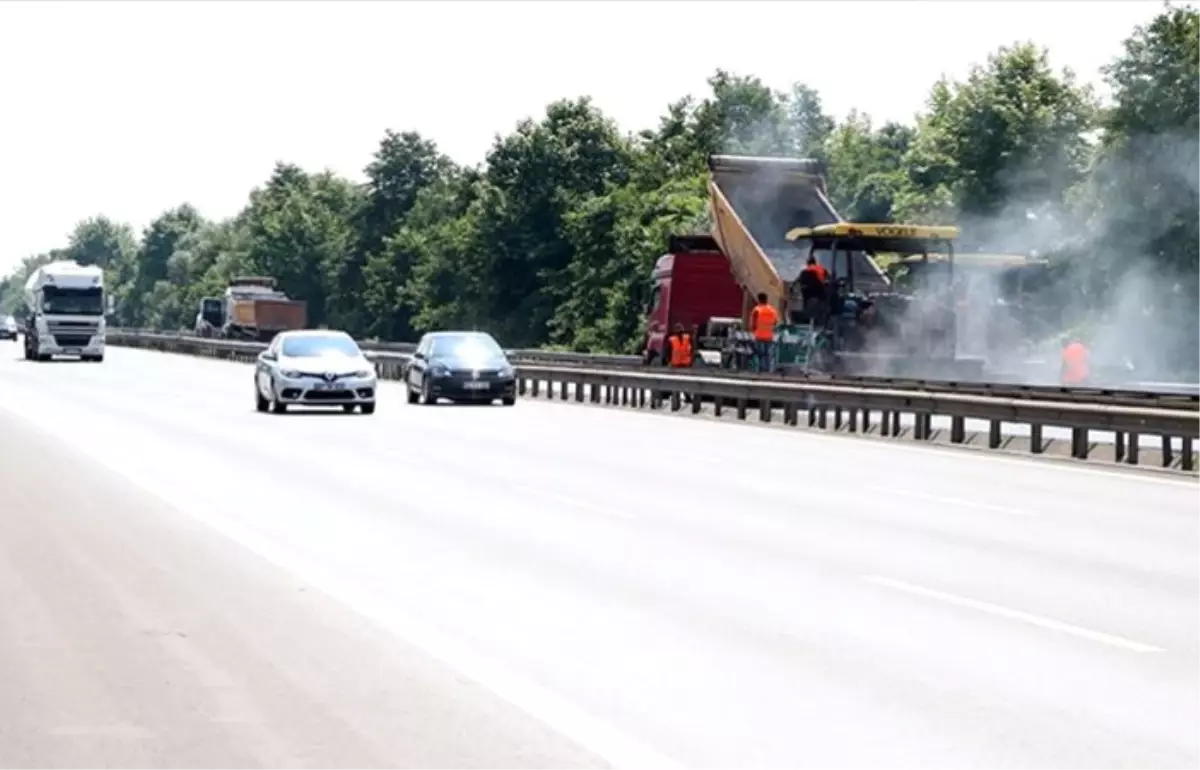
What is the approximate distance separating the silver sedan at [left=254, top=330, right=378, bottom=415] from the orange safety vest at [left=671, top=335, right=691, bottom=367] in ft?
31.4

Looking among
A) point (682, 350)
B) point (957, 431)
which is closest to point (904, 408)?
point (957, 431)

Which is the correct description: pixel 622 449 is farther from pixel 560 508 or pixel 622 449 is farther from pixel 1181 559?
pixel 1181 559

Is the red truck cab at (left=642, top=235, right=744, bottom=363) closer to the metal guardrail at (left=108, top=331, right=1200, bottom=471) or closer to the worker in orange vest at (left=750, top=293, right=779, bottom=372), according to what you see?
the metal guardrail at (left=108, top=331, right=1200, bottom=471)

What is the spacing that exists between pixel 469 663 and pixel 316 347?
27690 millimetres

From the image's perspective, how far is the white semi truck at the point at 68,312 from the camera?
7181cm

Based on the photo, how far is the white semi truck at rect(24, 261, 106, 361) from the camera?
7181cm

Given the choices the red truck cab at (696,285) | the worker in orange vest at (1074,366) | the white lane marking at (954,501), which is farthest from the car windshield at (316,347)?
the white lane marking at (954,501)

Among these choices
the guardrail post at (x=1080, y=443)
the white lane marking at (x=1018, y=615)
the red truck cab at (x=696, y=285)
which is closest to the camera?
the white lane marking at (x=1018, y=615)

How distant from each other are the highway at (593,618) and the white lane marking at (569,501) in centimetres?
11

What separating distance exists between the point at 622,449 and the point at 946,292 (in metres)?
12.8

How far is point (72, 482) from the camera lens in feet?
66.0

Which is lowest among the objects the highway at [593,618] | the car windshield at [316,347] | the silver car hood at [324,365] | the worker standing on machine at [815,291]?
the highway at [593,618]

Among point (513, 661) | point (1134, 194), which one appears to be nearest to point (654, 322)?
point (1134, 194)

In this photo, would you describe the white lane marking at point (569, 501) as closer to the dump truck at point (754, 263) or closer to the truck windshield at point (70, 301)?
the dump truck at point (754, 263)
